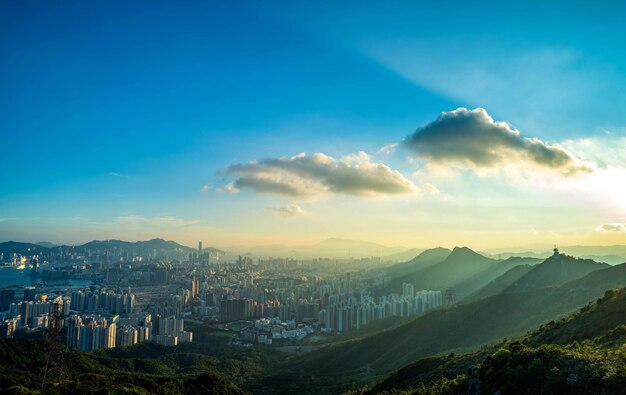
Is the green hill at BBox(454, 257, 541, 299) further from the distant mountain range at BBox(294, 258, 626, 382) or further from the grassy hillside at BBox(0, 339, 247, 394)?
the grassy hillside at BBox(0, 339, 247, 394)

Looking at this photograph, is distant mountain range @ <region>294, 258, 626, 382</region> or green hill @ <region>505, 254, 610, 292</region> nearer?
distant mountain range @ <region>294, 258, 626, 382</region>

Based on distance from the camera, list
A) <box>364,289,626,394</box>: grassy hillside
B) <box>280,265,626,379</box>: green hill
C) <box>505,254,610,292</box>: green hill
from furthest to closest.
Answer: <box>505,254,610,292</box>: green hill → <box>280,265,626,379</box>: green hill → <box>364,289,626,394</box>: grassy hillside

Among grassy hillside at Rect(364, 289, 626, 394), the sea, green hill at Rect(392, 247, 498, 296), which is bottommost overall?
the sea

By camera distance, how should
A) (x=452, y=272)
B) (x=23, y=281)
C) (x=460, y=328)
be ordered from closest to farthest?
(x=460, y=328), (x=452, y=272), (x=23, y=281)

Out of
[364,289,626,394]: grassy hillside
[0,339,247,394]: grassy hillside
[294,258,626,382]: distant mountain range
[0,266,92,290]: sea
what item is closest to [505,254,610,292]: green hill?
[294,258,626,382]: distant mountain range

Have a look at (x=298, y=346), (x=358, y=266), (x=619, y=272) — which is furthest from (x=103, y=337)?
(x=358, y=266)

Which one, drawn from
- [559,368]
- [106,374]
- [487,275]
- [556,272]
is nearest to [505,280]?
[556,272]

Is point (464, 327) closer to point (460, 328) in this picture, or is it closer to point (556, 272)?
point (460, 328)

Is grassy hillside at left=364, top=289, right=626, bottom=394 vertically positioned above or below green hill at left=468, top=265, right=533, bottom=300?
above

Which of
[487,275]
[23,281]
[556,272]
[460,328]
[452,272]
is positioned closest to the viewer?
[460,328]

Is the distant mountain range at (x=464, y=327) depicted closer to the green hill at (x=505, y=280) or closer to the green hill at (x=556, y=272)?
the green hill at (x=556, y=272)

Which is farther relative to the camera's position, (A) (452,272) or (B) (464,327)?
(A) (452,272)
